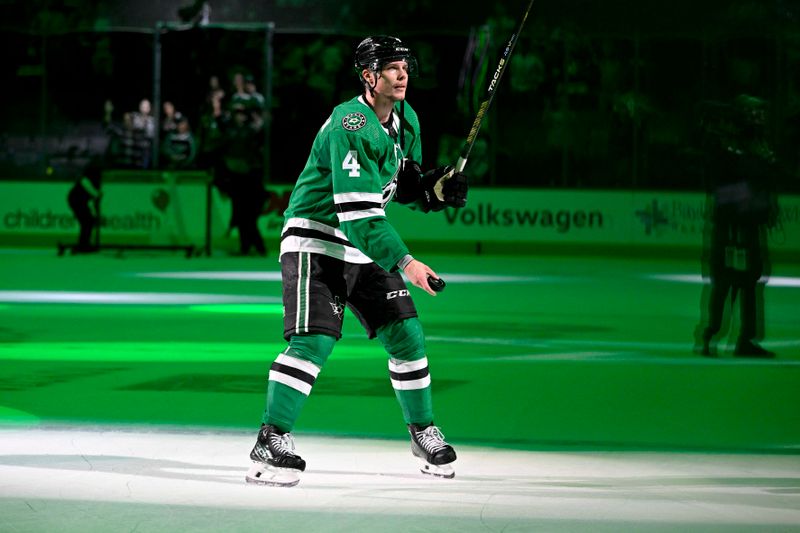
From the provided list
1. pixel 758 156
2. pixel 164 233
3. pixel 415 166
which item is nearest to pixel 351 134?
pixel 415 166

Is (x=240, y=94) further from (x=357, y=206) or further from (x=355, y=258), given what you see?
(x=357, y=206)

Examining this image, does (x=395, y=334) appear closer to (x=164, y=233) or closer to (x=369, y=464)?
(x=369, y=464)

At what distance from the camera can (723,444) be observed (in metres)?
8.37

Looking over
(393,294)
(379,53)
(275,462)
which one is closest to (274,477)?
(275,462)

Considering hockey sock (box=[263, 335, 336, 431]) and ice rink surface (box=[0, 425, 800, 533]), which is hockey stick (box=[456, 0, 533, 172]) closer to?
hockey sock (box=[263, 335, 336, 431])

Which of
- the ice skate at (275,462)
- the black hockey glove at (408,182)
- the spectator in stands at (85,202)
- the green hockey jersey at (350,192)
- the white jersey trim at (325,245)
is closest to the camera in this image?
the green hockey jersey at (350,192)

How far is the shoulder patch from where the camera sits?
6.89 metres

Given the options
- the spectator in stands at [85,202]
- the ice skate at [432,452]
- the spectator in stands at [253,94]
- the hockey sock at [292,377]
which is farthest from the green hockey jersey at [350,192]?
the spectator in stands at [253,94]

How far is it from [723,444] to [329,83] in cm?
2146

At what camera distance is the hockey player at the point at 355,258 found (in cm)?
687

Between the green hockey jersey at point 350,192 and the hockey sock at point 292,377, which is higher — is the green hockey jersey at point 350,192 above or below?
above

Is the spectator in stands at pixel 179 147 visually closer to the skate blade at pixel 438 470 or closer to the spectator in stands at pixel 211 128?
the spectator in stands at pixel 211 128

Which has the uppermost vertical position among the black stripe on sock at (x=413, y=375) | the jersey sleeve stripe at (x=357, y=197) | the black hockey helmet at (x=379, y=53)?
the black hockey helmet at (x=379, y=53)

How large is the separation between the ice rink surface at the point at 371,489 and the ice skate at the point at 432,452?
7 cm
